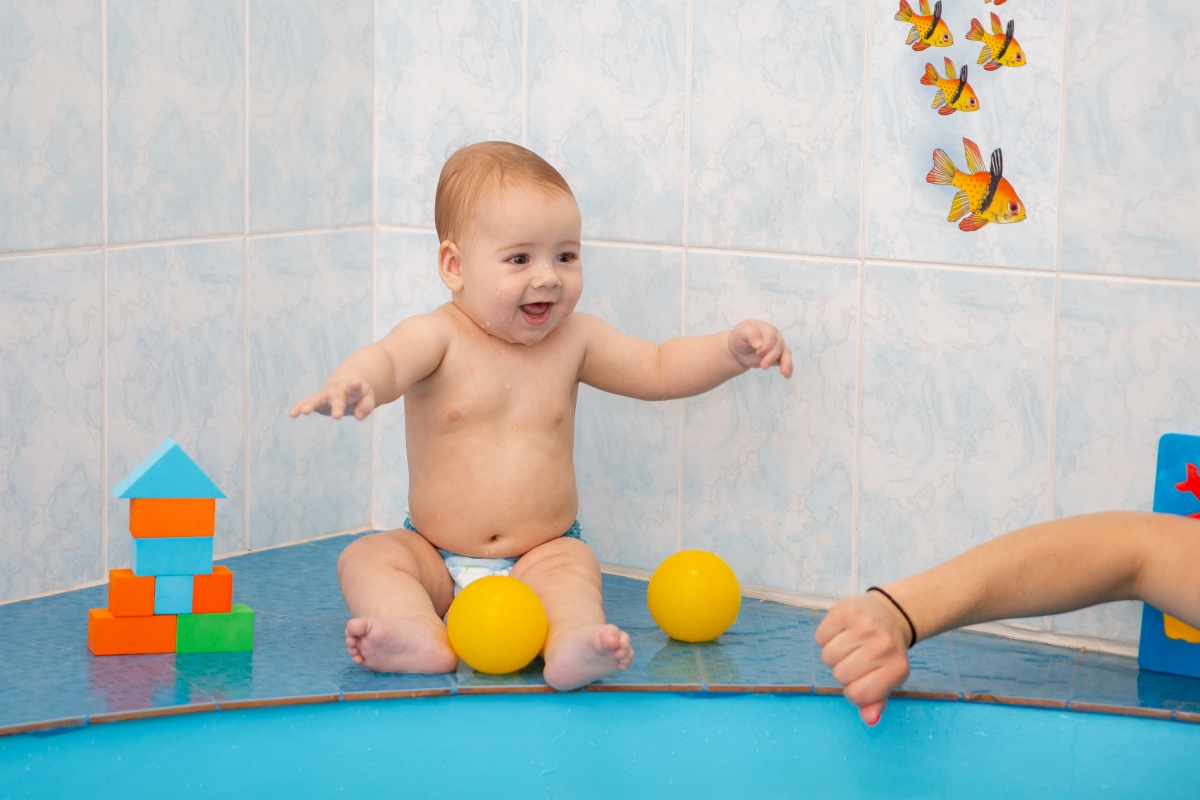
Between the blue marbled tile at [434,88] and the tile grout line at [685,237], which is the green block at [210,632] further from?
the blue marbled tile at [434,88]

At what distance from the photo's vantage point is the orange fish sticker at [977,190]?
2.20 meters

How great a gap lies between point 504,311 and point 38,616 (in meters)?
0.83

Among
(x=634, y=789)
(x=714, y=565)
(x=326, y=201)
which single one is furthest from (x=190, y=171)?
(x=634, y=789)

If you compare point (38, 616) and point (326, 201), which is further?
point (326, 201)

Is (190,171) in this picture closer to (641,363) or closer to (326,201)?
(326,201)

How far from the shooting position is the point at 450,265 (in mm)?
2244

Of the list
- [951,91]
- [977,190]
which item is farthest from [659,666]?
[951,91]

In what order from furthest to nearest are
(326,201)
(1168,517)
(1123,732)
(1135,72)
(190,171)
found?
(326,201) → (190,171) → (1135,72) → (1123,732) → (1168,517)

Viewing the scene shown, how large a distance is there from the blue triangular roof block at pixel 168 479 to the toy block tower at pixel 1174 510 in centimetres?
129

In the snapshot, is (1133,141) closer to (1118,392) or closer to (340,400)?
(1118,392)

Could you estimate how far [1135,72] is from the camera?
2.08 meters

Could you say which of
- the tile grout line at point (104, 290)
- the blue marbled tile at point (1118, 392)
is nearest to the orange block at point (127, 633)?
the tile grout line at point (104, 290)

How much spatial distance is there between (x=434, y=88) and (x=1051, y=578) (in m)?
1.48

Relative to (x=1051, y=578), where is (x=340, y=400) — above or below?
above
